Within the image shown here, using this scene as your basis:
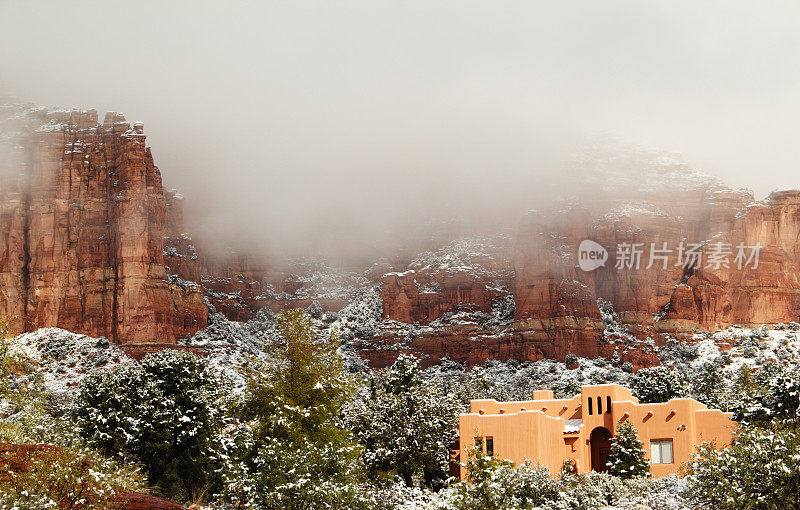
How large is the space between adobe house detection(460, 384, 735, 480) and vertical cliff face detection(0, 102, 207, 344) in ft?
333

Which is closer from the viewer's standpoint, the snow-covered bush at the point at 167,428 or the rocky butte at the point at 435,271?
the snow-covered bush at the point at 167,428

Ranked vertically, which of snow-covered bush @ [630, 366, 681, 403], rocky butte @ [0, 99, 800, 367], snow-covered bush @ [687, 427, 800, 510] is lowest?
snow-covered bush @ [687, 427, 800, 510]

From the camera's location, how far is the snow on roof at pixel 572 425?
2311 inches

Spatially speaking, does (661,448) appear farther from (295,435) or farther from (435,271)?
(435,271)

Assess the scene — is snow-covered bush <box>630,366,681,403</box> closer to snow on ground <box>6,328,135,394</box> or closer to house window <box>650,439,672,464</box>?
house window <box>650,439,672,464</box>

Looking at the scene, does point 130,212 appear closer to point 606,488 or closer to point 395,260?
point 395,260

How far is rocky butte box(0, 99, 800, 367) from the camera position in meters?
155

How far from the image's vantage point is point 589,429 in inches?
2395

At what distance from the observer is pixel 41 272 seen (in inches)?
6171

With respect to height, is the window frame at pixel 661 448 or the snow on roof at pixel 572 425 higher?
the snow on roof at pixel 572 425

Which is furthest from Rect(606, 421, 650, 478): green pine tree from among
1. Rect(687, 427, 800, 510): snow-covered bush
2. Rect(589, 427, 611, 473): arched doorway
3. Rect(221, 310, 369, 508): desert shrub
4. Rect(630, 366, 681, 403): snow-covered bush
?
Rect(630, 366, 681, 403): snow-covered bush

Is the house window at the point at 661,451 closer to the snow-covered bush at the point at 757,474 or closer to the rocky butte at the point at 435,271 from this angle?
the snow-covered bush at the point at 757,474

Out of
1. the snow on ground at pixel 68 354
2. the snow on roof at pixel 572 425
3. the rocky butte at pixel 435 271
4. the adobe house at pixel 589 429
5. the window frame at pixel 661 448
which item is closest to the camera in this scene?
the adobe house at pixel 589 429

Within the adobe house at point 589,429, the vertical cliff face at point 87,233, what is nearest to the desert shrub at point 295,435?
the adobe house at point 589,429
